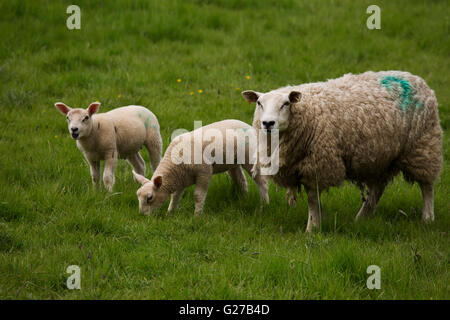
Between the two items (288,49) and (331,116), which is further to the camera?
(288,49)

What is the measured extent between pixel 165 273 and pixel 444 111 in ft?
20.3

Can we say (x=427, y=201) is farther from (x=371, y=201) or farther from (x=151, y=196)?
(x=151, y=196)

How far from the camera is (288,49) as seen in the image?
10.0 m

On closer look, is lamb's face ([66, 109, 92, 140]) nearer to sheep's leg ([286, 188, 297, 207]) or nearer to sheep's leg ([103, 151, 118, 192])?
sheep's leg ([103, 151, 118, 192])

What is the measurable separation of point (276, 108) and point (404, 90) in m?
1.59

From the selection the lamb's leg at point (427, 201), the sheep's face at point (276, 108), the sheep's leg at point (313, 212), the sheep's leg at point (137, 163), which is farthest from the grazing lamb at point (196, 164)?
the lamb's leg at point (427, 201)

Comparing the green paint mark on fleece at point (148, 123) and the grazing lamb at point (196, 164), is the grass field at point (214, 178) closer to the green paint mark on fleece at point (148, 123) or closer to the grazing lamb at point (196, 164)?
the grazing lamb at point (196, 164)

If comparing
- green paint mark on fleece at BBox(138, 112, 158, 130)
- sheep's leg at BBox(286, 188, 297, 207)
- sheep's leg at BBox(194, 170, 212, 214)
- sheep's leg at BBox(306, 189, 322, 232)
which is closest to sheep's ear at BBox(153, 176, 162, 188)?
sheep's leg at BBox(194, 170, 212, 214)

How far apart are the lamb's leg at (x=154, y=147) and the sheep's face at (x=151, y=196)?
1044 mm

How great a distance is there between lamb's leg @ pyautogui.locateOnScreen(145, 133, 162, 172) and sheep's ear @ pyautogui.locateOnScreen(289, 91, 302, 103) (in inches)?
89.3

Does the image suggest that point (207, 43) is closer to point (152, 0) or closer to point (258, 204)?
point (152, 0)
